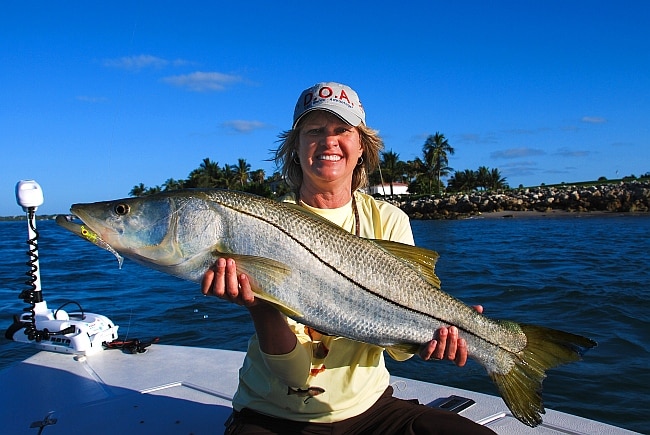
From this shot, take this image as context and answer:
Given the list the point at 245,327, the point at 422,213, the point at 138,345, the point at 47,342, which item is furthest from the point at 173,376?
the point at 422,213

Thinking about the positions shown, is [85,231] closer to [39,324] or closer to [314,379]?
[314,379]

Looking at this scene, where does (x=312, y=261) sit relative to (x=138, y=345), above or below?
above

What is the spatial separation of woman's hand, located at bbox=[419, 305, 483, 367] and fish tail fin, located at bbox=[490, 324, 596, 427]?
284 mm

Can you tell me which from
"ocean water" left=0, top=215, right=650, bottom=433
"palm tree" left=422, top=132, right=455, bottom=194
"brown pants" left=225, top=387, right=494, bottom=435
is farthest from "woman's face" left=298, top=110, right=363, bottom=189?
"palm tree" left=422, top=132, right=455, bottom=194

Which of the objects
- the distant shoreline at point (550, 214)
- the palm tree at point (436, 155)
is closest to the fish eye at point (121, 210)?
the distant shoreline at point (550, 214)

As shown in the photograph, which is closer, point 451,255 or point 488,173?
point 451,255

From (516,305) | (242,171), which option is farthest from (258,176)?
(516,305)

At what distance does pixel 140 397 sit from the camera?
170 inches

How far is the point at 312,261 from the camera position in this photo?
2.55 metres

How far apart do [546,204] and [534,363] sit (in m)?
57.5

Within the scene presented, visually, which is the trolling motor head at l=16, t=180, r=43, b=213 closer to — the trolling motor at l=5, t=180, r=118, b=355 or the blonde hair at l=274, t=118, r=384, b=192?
the trolling motor at l=5, t=180, r=118, b=355

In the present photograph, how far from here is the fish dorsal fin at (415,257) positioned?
286 cm

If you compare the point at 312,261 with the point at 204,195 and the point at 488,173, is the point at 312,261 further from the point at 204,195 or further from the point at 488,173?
the point at 488,173

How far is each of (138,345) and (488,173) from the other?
10384 centimetres
